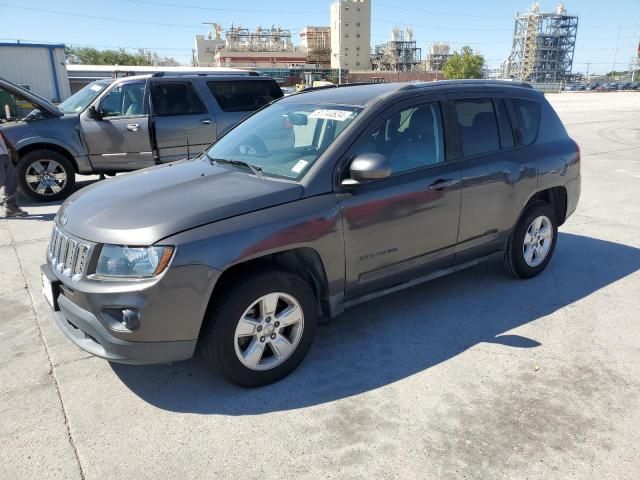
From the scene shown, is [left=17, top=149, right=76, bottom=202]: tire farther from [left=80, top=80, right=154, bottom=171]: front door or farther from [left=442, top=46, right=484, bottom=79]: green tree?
[left=442, top=46, right=484, bottom=79]: green tree

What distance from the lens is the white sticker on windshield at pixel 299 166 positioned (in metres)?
3.35

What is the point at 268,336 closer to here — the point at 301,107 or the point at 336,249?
the point at 336,249

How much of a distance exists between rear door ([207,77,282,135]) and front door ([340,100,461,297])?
215 inches

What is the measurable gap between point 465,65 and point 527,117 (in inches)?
4538

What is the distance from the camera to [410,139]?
148 inches

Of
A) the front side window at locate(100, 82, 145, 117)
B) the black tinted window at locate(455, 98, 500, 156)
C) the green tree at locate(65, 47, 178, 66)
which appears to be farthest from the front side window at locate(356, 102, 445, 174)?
the green tree at locate(65, 47, 178, 66)

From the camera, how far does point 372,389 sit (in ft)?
10.4

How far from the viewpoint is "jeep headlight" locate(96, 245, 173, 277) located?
2694mm

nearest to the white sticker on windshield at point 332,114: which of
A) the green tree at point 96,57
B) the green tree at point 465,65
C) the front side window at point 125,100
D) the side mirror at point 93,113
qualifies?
the front side window at point 125,100

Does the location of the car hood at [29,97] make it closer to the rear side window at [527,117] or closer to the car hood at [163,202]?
the car hood at [163,202]

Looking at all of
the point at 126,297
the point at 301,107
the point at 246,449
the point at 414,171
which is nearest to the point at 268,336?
the point at 246,449

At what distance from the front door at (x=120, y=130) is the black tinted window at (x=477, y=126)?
19.2ft

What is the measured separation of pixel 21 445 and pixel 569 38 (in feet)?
577

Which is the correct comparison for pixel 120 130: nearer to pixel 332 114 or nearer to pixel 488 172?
pixel 332 114
